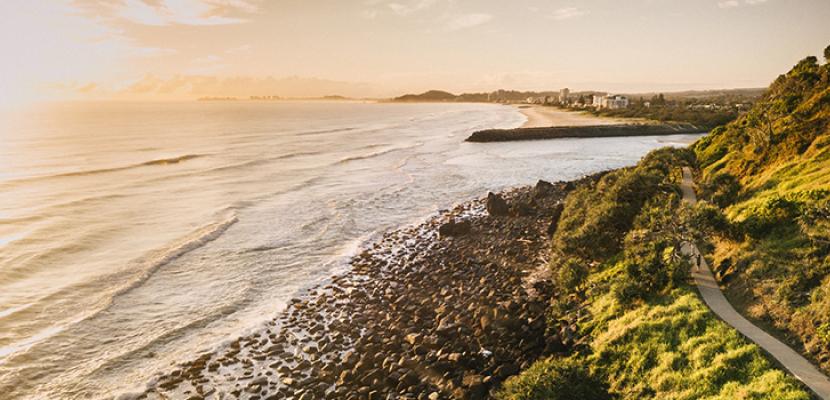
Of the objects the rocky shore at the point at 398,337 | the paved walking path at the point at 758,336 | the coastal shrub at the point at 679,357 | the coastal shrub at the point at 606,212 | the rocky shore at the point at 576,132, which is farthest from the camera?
the rocky shore at the point at 576,132

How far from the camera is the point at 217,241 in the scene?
86.3ft

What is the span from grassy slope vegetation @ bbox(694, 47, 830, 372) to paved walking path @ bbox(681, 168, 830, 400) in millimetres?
315

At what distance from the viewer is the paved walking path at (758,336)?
880cm

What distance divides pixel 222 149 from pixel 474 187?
156 ft

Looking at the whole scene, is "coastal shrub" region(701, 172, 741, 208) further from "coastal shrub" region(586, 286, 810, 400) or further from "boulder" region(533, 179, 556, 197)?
"boulder" region(533, 179, 556, 197)

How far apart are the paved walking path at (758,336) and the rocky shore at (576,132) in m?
70.2

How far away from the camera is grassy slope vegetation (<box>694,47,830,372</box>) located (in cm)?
1096

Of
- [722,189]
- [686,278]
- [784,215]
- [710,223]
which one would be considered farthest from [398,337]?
[722,189]

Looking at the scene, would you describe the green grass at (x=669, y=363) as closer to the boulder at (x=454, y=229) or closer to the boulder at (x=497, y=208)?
the boulder at (x=454, y=229)

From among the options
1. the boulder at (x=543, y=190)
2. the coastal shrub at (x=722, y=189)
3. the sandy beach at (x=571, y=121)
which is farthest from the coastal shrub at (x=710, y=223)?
the sandy beach at (x=571, y=121)

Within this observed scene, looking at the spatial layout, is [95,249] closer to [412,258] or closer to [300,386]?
[412,258]

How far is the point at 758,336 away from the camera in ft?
34.5

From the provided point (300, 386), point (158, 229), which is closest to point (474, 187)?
point (158, 229)

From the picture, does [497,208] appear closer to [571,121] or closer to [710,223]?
[710,223]
